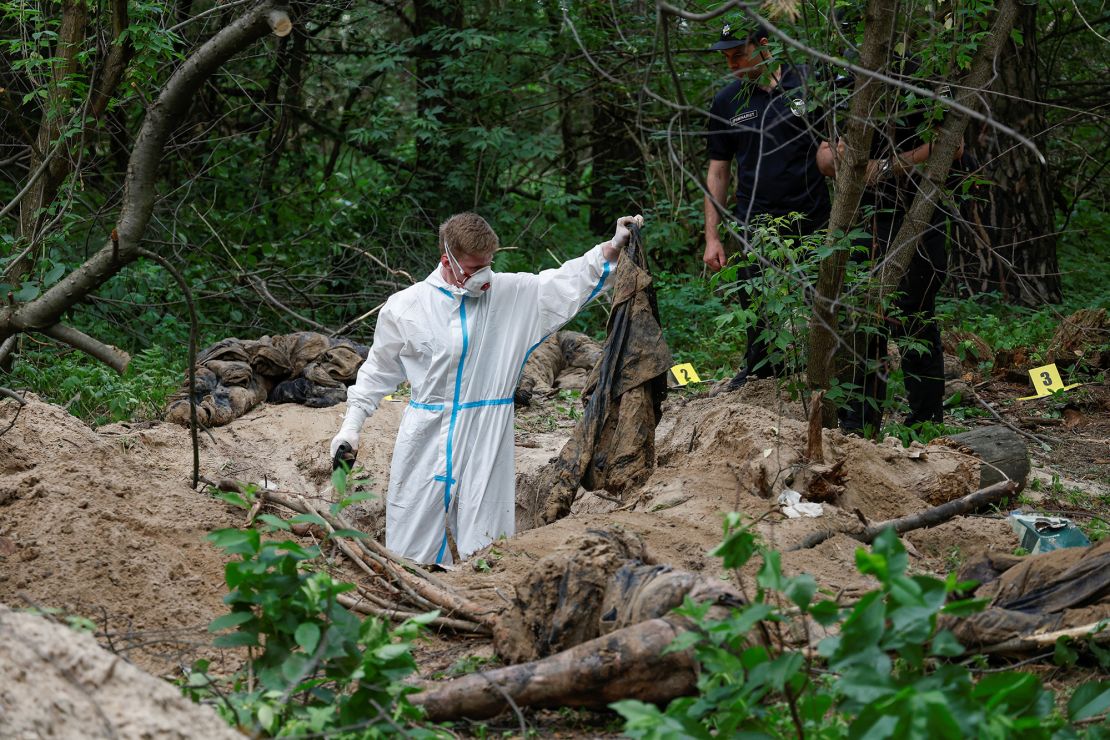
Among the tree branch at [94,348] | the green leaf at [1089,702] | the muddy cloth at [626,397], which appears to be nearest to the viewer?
the green leaf at [1089,702]

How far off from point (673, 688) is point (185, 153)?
30.2 feet

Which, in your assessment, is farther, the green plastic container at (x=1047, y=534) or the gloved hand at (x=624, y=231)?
the gloved hand at (x=624, y=231)

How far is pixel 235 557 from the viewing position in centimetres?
409

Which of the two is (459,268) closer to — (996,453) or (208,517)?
(208,517)

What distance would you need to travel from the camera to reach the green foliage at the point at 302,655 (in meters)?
2.47

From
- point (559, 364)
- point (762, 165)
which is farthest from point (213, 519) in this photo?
point (559, 364)

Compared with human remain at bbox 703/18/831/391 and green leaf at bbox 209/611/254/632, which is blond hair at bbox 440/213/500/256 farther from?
green leaf at bbox 209/611/254/632

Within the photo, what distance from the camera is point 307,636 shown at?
8.12ft

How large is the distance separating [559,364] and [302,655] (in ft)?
18.6

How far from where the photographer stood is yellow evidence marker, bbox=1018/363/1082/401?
6.90 metres

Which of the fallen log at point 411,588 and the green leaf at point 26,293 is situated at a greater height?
the green leaf at point 26,293

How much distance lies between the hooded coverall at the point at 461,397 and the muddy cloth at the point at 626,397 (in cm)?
30

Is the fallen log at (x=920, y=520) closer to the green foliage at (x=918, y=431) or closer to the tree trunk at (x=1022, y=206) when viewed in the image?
the green foliage at (x=918, y=431)

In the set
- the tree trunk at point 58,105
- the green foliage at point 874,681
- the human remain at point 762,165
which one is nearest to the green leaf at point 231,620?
the green foliage at point 874,681
